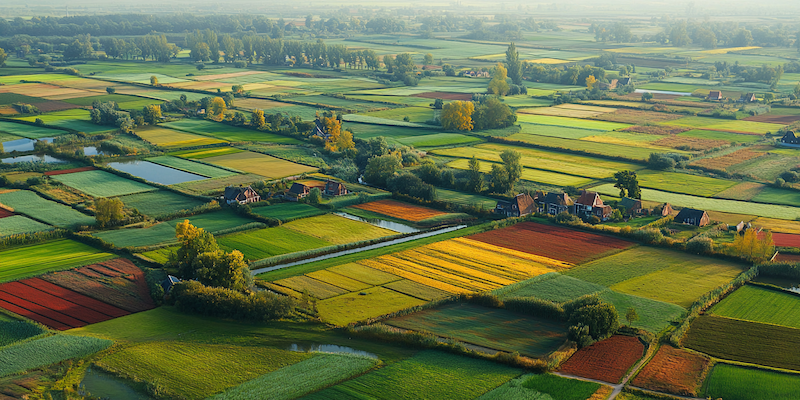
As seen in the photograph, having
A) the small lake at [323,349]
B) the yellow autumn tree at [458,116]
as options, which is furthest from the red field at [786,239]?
the yellow autumn tree at [458,116]

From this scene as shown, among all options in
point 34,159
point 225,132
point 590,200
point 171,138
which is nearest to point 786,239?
point 590,200

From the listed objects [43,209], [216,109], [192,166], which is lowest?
[43,209]

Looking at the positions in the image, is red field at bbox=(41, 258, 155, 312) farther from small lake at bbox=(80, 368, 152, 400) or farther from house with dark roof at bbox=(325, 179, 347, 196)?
house with dark roof at bbox=(325, 179, 347, 196)

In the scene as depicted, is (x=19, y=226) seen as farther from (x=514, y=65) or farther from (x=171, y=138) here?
(x=514, y=65)

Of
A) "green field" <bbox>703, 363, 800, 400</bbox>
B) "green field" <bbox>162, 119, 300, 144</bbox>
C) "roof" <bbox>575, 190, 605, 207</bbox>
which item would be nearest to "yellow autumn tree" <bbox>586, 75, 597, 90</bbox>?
"green field" <bbox>162, 119, 300, 144</bbox>

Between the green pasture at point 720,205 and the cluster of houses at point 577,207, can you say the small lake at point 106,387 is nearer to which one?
the cluster of houses at point 577,207

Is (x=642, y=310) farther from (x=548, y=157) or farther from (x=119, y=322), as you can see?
(x=548, y=157)

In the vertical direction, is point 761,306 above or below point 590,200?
below
